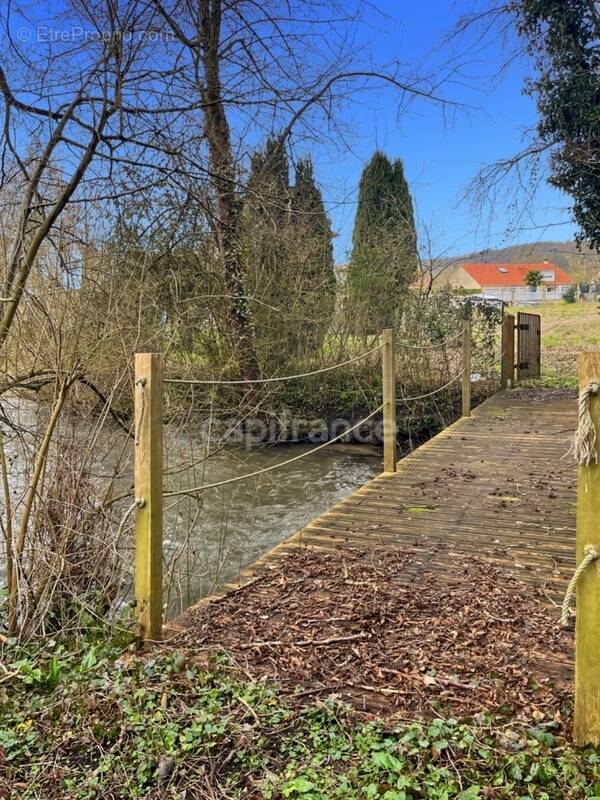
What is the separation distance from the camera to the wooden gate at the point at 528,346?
37.6 ft

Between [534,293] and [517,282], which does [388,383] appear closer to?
[534,293]

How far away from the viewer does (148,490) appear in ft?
8.19

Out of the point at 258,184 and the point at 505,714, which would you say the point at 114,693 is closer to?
the point at 505,714

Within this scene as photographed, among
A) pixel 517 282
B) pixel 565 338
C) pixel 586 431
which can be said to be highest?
pixel 517 282

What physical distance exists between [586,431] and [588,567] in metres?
0.39

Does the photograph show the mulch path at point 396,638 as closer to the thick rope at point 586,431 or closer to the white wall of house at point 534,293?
the thick rope at point 586,431

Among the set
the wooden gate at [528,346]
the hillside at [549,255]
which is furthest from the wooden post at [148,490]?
the wooden gate at [528,346]

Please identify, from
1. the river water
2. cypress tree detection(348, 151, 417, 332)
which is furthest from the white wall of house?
the river water

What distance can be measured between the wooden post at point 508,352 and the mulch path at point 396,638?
26.9 ft

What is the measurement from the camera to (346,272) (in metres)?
10.6

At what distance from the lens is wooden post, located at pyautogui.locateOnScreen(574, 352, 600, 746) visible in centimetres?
177

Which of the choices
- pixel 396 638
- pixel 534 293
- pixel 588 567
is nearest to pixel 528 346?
pixel 396 638

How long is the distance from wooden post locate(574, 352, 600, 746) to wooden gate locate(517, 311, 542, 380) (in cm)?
985

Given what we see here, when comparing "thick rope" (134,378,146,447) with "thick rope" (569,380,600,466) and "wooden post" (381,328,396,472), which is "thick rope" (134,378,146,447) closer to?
"thick rope" (569,380,600,466)
